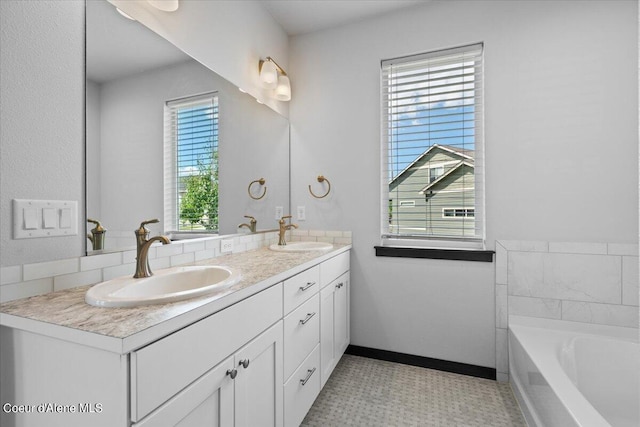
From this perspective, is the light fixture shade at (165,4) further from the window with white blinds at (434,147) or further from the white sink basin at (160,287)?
the window with white blinds at (434,147)

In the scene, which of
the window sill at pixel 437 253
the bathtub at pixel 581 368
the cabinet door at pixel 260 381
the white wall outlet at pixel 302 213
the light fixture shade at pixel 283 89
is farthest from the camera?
the white wall outlet at pixel 302 213

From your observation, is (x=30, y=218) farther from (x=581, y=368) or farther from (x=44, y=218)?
(x=581, y=368)

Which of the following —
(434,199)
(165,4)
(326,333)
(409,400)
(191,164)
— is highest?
(165,4)

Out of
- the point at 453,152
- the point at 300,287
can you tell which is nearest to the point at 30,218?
the point at 300,287

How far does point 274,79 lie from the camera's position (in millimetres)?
2104

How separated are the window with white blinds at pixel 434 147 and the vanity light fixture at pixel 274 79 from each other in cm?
75

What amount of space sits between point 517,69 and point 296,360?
85.3 inches

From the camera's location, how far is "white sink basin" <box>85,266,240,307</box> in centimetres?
82

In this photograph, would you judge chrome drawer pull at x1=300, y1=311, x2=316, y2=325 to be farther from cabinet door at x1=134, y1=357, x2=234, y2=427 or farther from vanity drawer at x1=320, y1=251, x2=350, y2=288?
cabinet door at x1=134, y1=357, x2=234, y2=427

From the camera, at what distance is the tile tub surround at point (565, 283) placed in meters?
1.73

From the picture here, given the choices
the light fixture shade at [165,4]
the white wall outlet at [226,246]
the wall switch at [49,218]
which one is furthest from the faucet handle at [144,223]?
the light fixture shade at [165,4]

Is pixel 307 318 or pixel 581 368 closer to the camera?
pixel 307 318

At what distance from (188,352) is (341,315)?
56.4 inches

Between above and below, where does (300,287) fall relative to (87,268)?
below
